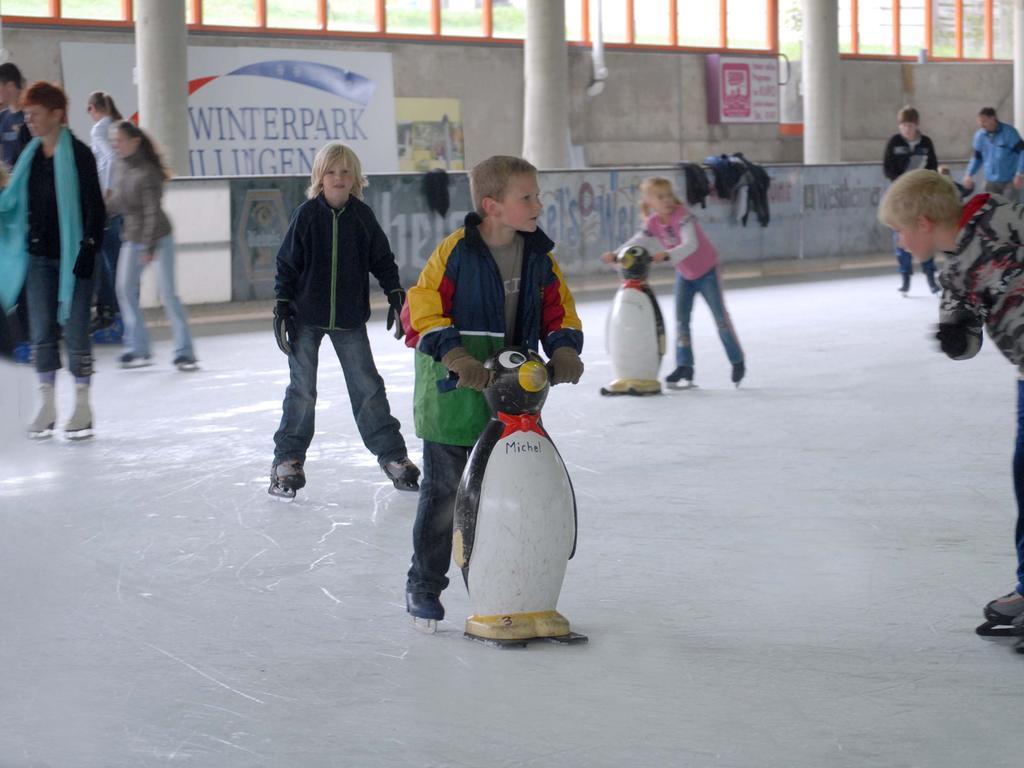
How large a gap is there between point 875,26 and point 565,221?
62.1 ft

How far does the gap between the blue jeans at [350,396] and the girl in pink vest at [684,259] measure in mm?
2985

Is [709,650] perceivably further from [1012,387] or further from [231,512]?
[1012,387]

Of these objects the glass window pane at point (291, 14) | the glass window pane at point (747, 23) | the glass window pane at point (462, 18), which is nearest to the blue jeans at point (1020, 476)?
the glass window pane at point (291, 14)

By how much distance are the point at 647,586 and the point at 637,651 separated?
73 centimetres

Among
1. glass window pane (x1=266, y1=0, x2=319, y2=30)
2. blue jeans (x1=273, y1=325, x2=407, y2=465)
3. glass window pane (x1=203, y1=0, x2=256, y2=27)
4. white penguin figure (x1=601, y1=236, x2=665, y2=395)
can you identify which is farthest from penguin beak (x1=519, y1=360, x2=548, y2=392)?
glass window pane (x1=266, y1=0, x2=319, y2=30)

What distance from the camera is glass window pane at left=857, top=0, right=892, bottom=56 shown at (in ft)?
109

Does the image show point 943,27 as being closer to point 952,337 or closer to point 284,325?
point 284,325

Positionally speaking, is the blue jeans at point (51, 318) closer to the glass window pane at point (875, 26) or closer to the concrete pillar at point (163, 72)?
the concrete pillar at point (163, 72)

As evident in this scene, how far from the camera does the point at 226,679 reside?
4117 millimetres

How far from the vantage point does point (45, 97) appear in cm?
756

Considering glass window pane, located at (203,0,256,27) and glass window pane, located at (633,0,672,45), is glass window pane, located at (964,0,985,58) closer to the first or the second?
glass window pane, located at (633,0,672,45)

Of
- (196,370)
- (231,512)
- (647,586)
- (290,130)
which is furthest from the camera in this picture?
(290,130)

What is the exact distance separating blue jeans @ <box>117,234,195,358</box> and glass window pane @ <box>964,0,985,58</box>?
94.1ft

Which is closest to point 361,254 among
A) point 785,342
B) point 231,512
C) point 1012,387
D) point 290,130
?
point 231,512
